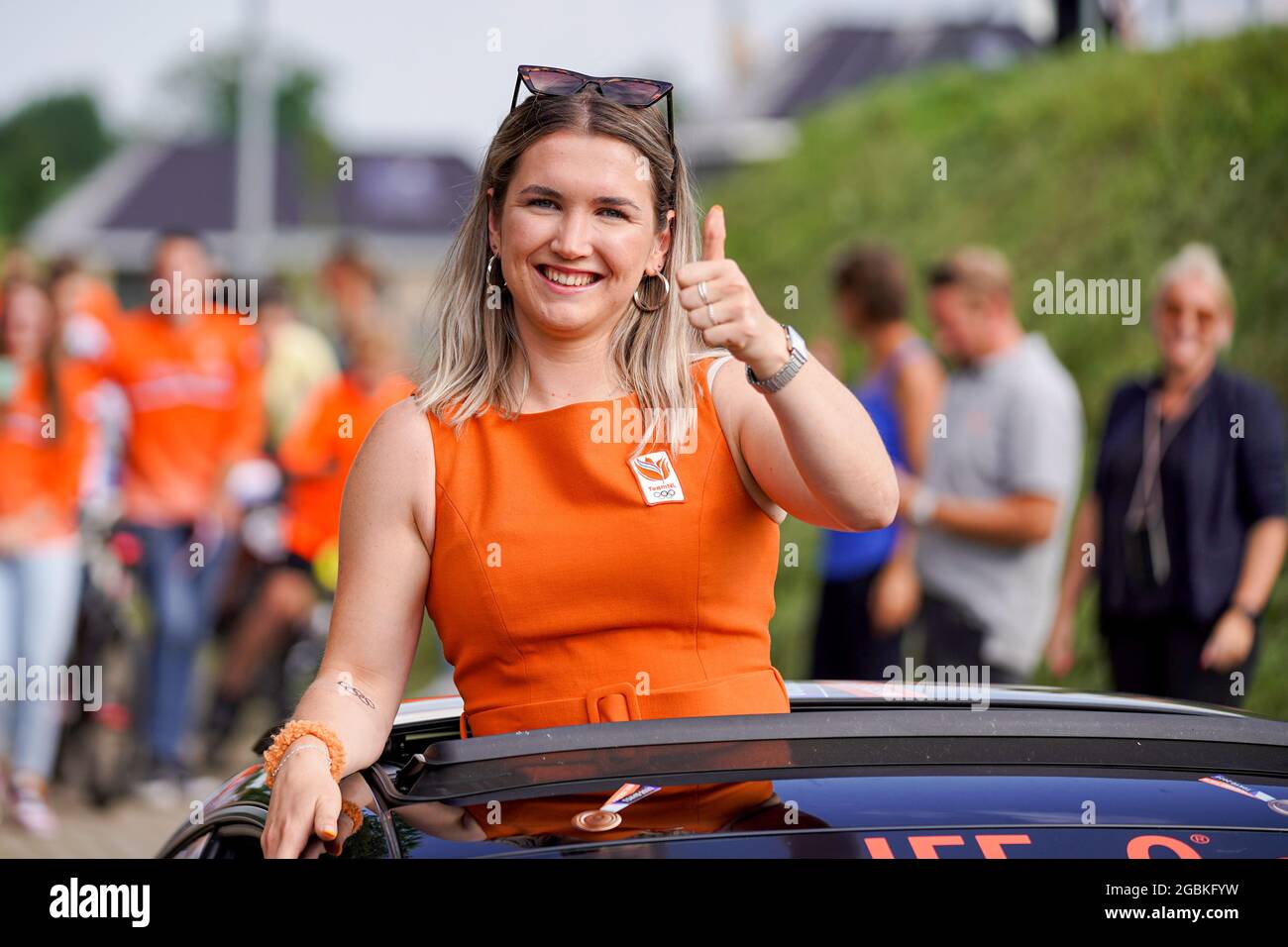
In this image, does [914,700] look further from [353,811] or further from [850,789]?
[353,811]

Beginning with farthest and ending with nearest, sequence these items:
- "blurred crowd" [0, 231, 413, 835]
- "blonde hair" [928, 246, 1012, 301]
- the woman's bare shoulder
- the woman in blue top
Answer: "blurred crowd" [0, 231, 413, 835] → the woman in blue top → "blonde hair" [928, 246, 1012, 301] → the woman's bare shoulder

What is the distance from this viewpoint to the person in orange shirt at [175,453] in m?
8.04

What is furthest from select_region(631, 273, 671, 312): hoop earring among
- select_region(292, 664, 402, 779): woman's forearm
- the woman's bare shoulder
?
select_region(292, 664, 402, 779): woman's forearm

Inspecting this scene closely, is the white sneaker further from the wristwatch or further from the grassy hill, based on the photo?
the wristwatch

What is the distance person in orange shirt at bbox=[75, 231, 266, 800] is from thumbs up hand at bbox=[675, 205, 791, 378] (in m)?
6.21

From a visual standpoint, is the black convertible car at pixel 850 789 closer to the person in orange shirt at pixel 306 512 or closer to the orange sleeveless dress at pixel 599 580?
the orange sleeveless dress at pixel 599 580

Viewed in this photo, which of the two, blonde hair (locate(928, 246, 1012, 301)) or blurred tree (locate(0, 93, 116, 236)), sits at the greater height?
blurred tree (locate(0, 93, 116, 236))

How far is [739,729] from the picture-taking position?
6.69 ft

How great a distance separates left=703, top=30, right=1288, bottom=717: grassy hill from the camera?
905cm

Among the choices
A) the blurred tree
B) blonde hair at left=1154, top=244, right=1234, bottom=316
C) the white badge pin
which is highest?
the blurred tree

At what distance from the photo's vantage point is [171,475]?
26.6ft

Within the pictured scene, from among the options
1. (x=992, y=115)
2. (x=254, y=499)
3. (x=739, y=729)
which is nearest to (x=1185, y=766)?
(x=739, y=729)

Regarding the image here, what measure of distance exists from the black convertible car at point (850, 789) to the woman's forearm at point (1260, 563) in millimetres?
3185

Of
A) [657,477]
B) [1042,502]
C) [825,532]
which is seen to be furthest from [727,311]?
[825,532]
